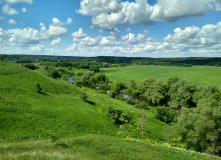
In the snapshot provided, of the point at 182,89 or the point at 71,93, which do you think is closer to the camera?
the point at 71,93

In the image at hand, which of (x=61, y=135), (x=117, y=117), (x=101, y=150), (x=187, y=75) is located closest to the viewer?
(x=101, y=150)

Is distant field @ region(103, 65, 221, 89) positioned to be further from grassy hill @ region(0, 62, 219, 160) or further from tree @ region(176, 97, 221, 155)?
grassy hill @ region(0, 62, 219, 160)

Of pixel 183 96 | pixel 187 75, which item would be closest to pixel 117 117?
pixel 183 96

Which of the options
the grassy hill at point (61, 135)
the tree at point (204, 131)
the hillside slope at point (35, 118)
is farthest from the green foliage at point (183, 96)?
the hillside slope at point (35, 118)

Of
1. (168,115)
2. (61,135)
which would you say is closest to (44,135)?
(61,135)

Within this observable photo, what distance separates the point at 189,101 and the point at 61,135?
220 ft

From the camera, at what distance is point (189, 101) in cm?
6956

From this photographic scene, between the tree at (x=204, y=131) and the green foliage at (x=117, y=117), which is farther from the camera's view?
the green foliage at (x=117, y=117)

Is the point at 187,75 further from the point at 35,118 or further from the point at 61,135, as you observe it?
the point at 35,118

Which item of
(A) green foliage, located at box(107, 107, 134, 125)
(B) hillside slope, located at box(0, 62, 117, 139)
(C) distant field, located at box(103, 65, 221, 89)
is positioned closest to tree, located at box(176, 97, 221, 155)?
(A) green foliage, located at box(107, 107, 134, 125)

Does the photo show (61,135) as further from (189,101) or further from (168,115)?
(189,101)

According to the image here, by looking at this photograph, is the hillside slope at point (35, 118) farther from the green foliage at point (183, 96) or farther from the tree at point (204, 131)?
the green foliage at point (183, 96)

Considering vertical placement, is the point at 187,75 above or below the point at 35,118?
above

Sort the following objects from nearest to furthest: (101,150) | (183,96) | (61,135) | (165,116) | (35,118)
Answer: (101,150)
(61,135)
(35,118)
(165,116)
(183,96)
